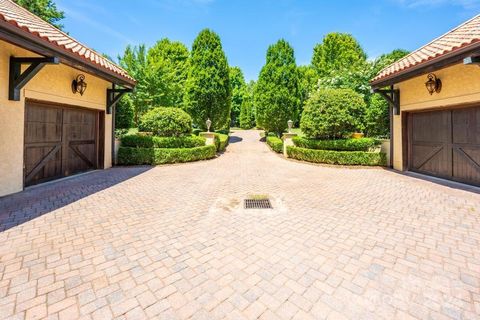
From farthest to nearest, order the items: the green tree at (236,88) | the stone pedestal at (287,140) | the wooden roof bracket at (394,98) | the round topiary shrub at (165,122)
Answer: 1. the green tree at (236,88)
2. the stone pedestal at (287,140)
3. the round topiary shrub at (165,122)
4. the wooden roof bracket at (394,98)

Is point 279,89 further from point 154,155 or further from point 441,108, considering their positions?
point 441,108

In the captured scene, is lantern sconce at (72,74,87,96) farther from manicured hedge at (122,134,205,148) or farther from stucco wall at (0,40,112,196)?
manicured hedge at (122,134,205,148)

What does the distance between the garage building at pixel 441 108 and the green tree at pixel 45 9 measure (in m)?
26.6

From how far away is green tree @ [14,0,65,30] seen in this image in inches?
729

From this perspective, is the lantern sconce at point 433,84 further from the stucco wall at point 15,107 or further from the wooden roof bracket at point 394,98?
the stucco wall at point 15,107

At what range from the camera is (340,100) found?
37.8ft

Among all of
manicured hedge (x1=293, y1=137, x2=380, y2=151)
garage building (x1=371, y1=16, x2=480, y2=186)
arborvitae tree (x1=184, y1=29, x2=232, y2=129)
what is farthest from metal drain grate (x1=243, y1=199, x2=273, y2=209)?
arborvitae tree (x1=184, y1=29, x2=232, y2=129)

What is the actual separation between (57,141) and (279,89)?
689 inches

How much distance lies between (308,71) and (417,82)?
1340 inches

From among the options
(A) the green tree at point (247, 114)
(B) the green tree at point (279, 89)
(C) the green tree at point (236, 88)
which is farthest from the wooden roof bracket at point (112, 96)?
(C) the green tree at point (236, 88)

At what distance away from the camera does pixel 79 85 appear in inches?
311

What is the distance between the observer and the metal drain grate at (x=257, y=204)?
516cm

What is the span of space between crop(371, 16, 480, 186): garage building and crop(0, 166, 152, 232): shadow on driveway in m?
10.1

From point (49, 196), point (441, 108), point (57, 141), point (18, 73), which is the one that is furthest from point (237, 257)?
point (441, 108)
